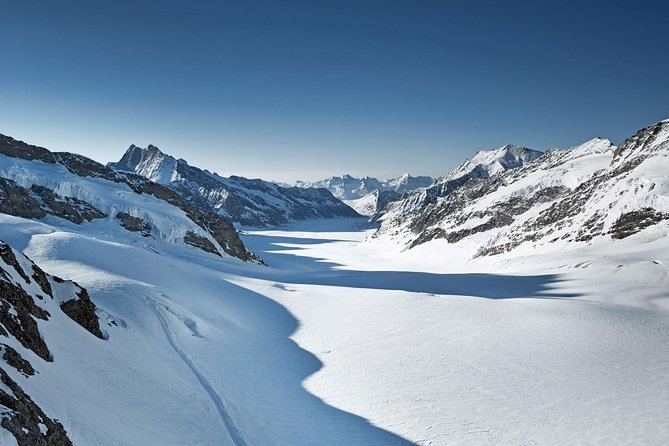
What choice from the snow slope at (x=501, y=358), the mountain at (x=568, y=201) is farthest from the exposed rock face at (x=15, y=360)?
the mountain at (x=568, y=201)

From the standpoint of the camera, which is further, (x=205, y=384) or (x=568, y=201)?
(x=568, y=201)

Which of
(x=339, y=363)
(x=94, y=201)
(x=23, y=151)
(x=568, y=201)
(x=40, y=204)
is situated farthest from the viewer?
(x=23, y=151)

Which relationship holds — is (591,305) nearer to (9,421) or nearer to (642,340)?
(642,340)

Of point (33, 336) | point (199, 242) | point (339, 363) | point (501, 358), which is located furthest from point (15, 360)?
point (199, 242)

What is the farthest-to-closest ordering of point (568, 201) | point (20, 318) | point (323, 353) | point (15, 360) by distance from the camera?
point (568, 201)
point (323, 353)
point (20, 318)
point (15, 360)

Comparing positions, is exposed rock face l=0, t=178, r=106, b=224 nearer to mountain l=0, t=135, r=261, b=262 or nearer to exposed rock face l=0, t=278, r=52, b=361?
mountain l=0, t=135, r=261, b=262

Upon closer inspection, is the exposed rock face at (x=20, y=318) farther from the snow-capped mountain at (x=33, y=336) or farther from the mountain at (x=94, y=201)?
the mountain at (x=94, y=201)

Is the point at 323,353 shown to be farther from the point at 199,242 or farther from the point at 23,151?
the point at 23,151
